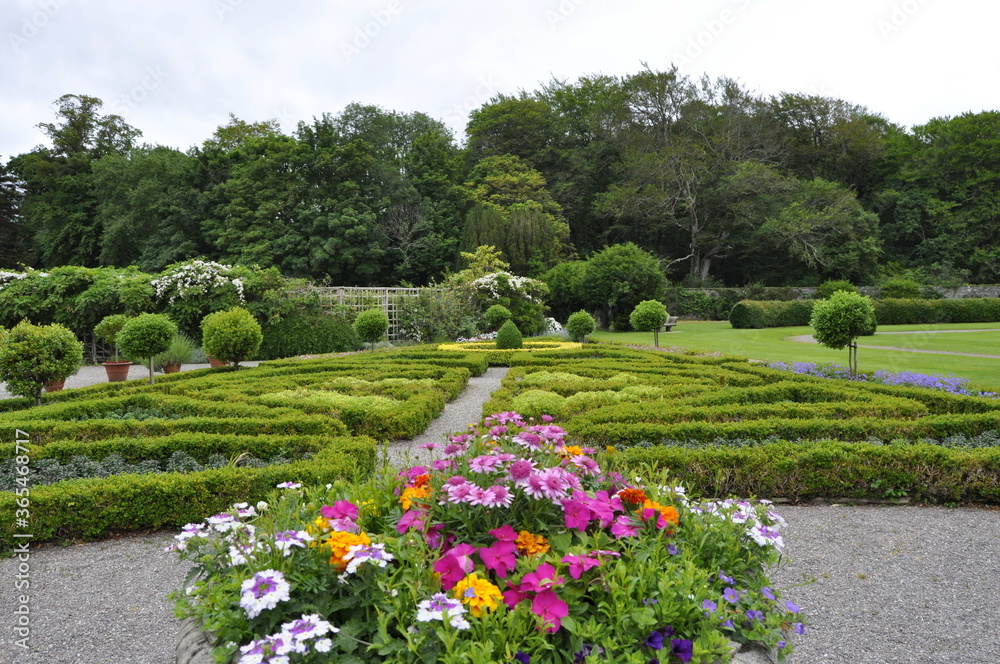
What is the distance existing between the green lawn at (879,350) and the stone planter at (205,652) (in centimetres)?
685

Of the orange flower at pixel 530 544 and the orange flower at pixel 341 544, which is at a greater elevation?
the orange flower at pixel 341 544

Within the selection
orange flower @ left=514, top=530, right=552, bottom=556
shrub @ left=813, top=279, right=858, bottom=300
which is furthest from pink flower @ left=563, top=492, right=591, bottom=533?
shrub @ left=813, top=279, right=858, bottom=300

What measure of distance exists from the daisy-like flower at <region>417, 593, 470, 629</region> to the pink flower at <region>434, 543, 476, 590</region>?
13 centimetres

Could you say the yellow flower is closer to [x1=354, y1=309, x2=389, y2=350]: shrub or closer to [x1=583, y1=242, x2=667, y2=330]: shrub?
[x1=354, y1=309, x2=389, y2=350]: shrub

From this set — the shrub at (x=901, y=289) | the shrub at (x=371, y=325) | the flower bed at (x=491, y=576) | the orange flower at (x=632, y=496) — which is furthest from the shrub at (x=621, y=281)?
the flower bed at (x=491, y=576)

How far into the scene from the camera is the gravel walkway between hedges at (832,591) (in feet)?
8.20

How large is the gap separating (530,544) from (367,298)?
48.2 ft

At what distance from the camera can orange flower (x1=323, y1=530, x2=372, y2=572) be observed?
1.80 meters

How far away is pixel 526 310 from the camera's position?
18.4 m

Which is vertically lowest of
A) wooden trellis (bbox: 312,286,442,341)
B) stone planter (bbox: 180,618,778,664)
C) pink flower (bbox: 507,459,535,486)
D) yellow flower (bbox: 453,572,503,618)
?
stone planter (bbox: 180,618,778,664)

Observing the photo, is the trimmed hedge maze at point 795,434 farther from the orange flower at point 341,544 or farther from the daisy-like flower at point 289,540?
the daisy-like flower at point 289,540

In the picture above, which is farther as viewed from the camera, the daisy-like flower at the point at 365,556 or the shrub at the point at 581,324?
the shrub at the point at 581,324

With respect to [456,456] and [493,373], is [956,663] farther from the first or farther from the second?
[493,373]

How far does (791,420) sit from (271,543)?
472 centimetres
